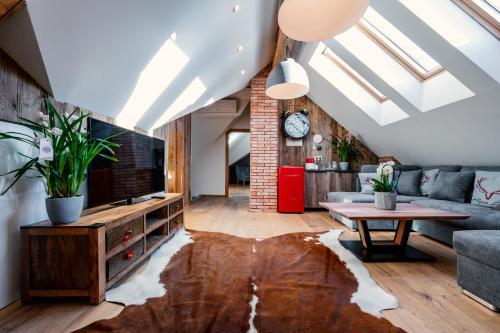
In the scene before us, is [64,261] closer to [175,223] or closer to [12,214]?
[12,214]

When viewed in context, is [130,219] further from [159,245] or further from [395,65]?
[395,65]

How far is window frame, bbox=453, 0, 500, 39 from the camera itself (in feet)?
7.46

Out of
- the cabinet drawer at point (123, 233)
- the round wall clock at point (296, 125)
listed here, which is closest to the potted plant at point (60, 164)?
the cabinet drawer at point (123, 233)

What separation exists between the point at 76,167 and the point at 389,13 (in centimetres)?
312

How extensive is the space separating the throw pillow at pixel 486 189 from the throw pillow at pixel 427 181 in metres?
0.67

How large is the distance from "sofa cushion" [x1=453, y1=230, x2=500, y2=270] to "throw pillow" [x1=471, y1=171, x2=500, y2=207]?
1408mm

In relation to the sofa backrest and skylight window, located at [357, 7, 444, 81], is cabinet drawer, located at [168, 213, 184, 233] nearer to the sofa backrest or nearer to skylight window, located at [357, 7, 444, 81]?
the sofa backrest

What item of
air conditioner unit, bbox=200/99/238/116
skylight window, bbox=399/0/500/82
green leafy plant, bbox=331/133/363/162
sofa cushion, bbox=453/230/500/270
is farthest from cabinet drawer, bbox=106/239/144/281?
air conditioner unit, bbox=200/99/238/116

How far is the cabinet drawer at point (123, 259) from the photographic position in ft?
5.86

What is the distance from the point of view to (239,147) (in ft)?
33.8

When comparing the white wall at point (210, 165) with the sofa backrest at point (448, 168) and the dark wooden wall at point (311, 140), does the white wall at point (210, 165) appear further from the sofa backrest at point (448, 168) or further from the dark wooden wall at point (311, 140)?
the sofa backrest at point (448, 168)

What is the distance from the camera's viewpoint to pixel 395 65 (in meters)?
3.64

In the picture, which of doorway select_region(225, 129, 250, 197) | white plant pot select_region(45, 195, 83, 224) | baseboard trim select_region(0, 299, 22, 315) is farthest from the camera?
doorway select_region(225, 129, 250, 197)

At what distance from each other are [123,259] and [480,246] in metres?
2.38
